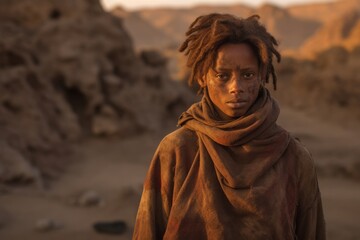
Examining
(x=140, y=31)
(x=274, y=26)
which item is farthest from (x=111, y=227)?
(x=140, y=31)

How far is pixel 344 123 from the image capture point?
12.7 meters

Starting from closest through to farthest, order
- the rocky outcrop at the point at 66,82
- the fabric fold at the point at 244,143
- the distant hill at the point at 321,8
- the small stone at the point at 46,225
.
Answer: the fabric fold at the point at 244,143 < the small stone at the point at 46,225 < the rocky outcrop at the point at 66,82 < the distant hill at the point at 321,8

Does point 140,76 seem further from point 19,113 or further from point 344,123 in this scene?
point 344,123

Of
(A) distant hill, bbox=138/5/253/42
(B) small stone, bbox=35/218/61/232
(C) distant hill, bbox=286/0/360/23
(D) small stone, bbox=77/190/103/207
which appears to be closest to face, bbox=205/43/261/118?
(B) small stone, bbox=35/218/61/232

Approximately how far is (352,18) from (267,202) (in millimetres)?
32054

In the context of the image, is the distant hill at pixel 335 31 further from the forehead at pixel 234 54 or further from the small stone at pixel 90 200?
the forehead at pixel 234 54

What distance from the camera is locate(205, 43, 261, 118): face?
1.62 metres

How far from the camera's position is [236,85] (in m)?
1.62

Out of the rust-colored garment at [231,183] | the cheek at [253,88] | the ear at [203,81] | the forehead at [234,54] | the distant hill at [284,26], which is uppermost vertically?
the distant hill at [284,26]

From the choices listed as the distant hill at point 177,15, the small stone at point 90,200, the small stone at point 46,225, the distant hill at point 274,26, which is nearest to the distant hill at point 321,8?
the distant hill at point 177,15

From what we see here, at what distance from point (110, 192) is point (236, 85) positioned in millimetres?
5439

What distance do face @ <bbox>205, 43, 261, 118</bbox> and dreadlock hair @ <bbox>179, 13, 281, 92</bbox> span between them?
25 mm

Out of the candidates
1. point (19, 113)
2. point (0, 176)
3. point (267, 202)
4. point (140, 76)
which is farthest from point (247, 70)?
point (140, 76)

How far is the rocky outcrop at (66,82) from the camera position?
801cm
